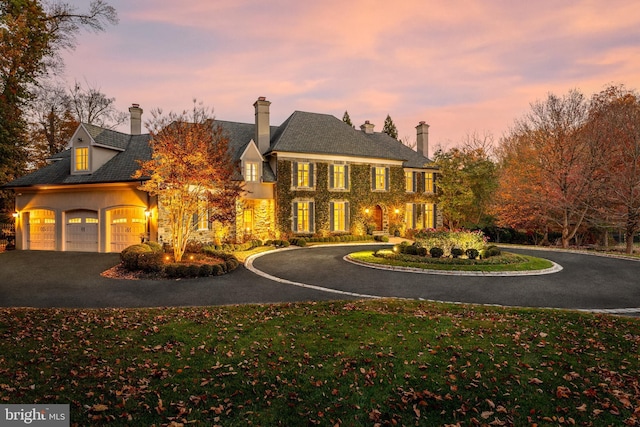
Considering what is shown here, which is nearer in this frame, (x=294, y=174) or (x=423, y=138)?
(x=294, y=174)

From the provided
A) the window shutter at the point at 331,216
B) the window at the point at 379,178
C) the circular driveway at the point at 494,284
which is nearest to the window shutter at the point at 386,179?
the window at the point at 379,178

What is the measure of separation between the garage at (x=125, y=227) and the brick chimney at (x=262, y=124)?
10.1m

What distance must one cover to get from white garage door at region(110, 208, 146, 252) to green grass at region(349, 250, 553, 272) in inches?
512

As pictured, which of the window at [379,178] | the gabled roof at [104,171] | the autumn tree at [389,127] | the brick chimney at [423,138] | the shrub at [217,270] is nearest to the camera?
the shrub at [217,270]

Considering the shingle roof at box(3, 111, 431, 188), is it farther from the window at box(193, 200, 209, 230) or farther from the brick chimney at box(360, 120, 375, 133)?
the window at box(193, 200, 209, 230)

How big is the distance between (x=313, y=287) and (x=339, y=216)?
15904mm

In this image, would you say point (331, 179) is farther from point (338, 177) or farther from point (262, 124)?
point (262, 124)

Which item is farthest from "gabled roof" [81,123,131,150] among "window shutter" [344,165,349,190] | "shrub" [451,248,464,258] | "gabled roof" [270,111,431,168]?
"shrub" [451,248,464,258]

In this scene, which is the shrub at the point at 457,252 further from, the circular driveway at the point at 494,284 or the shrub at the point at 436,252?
the circular driveway at the point at 494,284

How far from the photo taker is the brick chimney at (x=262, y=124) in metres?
25.5

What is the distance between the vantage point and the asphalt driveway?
9430mm

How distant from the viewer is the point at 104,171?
20.8 metres

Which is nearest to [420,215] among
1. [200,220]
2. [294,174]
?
[294,174]

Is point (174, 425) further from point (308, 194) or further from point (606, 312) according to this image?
point (308, 194)
